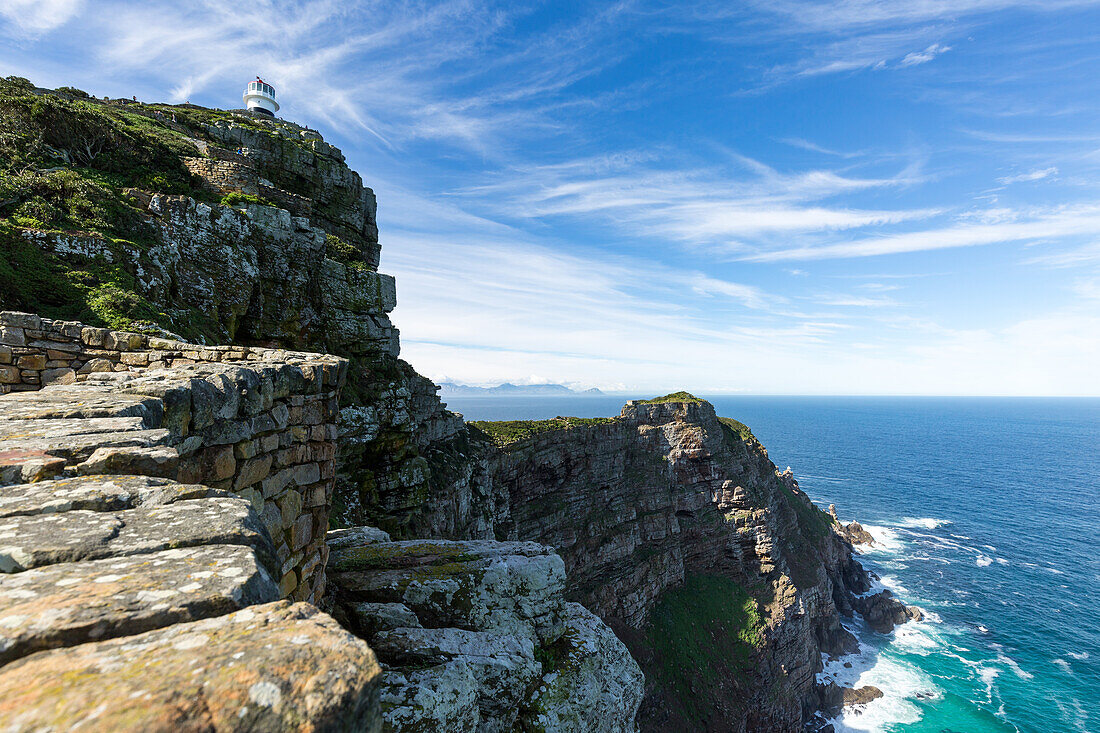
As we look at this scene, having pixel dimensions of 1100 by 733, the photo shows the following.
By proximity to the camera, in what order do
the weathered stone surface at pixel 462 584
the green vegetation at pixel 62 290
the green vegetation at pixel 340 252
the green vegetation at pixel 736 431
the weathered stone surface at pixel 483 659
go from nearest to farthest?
the weathered stone surface at pixel 483 659
the weathered stone surface at pixel 462 584
the green vegetation at pixel 62 290
the green vegetation at pixel 340 252
the green vegetation at pixel 736 431

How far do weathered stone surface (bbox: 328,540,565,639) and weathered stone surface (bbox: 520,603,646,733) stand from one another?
0.68 m

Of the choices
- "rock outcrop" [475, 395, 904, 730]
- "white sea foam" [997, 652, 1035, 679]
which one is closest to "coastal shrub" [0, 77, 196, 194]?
"rock outcrop" [475, 395, 904, 730]

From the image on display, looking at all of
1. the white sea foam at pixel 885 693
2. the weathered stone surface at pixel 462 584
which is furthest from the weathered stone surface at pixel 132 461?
the white sea foam at pixel 885 693

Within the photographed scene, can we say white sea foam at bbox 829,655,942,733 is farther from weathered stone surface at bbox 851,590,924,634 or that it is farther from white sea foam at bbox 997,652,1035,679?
white sea foam at bbox 997,652,1035,679

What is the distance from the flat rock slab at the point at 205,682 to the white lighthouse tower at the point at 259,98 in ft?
312

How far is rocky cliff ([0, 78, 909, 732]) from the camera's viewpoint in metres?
3.38

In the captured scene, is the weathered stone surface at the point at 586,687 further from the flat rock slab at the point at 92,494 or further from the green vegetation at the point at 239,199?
the green vegetation at the point at 239,199

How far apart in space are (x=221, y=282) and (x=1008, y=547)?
5092 inches

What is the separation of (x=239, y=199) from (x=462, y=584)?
2357 centimetres

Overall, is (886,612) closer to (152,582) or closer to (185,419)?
(185,419)

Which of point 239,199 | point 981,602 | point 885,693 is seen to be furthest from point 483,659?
point 981,602

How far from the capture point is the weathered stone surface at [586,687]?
856 cm

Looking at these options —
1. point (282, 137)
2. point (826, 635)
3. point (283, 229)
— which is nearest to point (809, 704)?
point (826, 635)

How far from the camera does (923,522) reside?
10469 cm
